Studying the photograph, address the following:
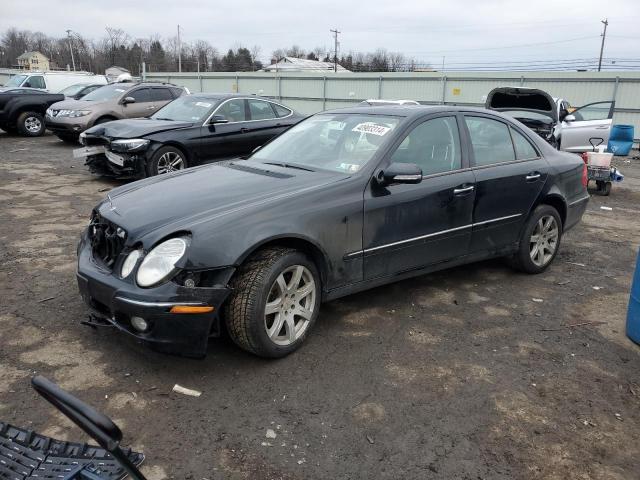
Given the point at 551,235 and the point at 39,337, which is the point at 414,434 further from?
the point at 551,235

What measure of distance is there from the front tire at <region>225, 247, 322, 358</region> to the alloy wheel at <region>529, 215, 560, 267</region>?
254 cm

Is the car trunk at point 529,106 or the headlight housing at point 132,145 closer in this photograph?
the headlight housing at point 132,145

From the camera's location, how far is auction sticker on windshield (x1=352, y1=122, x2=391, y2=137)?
4.03 meters

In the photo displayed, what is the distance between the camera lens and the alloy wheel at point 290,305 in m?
3.30

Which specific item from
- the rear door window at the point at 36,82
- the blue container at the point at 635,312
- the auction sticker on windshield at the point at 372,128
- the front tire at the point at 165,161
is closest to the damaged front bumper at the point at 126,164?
the front tire at the point at 165,161

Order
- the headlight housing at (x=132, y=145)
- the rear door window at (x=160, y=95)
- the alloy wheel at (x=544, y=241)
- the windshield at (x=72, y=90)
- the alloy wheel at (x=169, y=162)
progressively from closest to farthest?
the alloy wheel at (x=544, y=241) < the headlight housing at (x=132, y=145) < the alloy wheel at (x=169, y=162) < the rear door window at (x=160, y=95) < the windshield at (x=72, y=90)

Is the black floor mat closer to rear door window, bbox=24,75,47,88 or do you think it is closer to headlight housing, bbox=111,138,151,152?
headlight housing, bbox=111,138,151,152

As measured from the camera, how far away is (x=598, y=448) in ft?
8.78

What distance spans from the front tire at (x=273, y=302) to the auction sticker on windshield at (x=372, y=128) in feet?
4.00

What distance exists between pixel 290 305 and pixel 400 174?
116 cm

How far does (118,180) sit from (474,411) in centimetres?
816

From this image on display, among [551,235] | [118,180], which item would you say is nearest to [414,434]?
[551,235]

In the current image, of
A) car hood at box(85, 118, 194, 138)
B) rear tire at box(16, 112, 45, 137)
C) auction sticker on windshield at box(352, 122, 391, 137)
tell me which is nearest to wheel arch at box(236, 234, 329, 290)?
auction sticker on windshield at box(352, 122, 391, 137)

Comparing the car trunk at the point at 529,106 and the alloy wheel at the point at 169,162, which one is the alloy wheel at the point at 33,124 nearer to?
the alloy wheel at the point at 169,162
